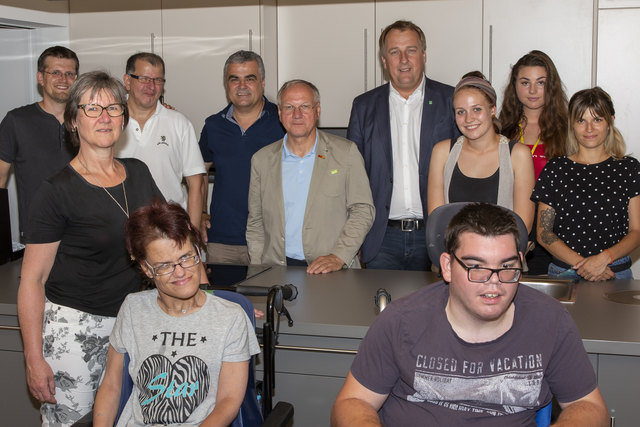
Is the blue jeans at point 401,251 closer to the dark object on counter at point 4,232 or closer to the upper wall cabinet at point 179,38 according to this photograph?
the dark object on counter at point 4,232

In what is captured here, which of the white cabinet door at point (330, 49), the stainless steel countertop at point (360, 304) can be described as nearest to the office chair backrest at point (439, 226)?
the stainless steel countertop at point (360, 304)

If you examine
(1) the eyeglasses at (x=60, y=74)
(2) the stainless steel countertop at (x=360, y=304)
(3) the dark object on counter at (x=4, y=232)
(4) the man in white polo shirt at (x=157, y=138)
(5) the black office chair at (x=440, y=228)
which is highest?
(1) the eyeglasses at (x=60, y=74)

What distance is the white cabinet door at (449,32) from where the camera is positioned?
437 cm

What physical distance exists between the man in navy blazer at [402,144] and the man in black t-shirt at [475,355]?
1.58 meters

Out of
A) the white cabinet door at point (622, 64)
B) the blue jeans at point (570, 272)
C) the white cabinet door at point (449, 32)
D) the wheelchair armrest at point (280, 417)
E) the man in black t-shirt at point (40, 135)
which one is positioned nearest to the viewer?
the wheelchair armrest at point (280, 417)

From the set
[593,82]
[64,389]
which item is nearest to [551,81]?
[593,82]

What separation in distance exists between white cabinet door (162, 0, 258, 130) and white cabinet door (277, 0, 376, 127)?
218mm

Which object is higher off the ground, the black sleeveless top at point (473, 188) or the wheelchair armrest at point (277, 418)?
the black sleeveless top at point (473, 188)

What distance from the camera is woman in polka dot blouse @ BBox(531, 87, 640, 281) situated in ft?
9.12

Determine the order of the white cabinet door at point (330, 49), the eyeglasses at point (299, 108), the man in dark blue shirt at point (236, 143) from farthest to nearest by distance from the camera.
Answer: the white cabinet door at point (330, 49) < the man in dark blue shirt at point (236, 143) < the eyeglasses at point (299, 108)

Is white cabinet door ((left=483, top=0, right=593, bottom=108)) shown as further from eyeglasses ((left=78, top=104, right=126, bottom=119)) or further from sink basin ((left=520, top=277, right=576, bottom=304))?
eyeglasses ((left=78, top=104, right=126, bottom=119))

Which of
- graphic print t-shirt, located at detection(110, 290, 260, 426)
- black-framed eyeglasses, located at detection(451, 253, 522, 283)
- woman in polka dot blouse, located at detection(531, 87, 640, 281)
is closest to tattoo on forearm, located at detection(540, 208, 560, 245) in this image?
woman in polka dot blouse, located at detection(531, 87, 640, 281)

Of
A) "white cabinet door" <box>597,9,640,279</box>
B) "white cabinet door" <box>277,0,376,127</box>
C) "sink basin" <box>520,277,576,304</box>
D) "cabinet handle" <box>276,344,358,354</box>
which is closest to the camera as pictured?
"cabinet handle" <box>276,344,358,354</box>

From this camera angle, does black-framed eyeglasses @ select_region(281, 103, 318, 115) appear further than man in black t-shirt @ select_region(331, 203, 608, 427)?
Yes
